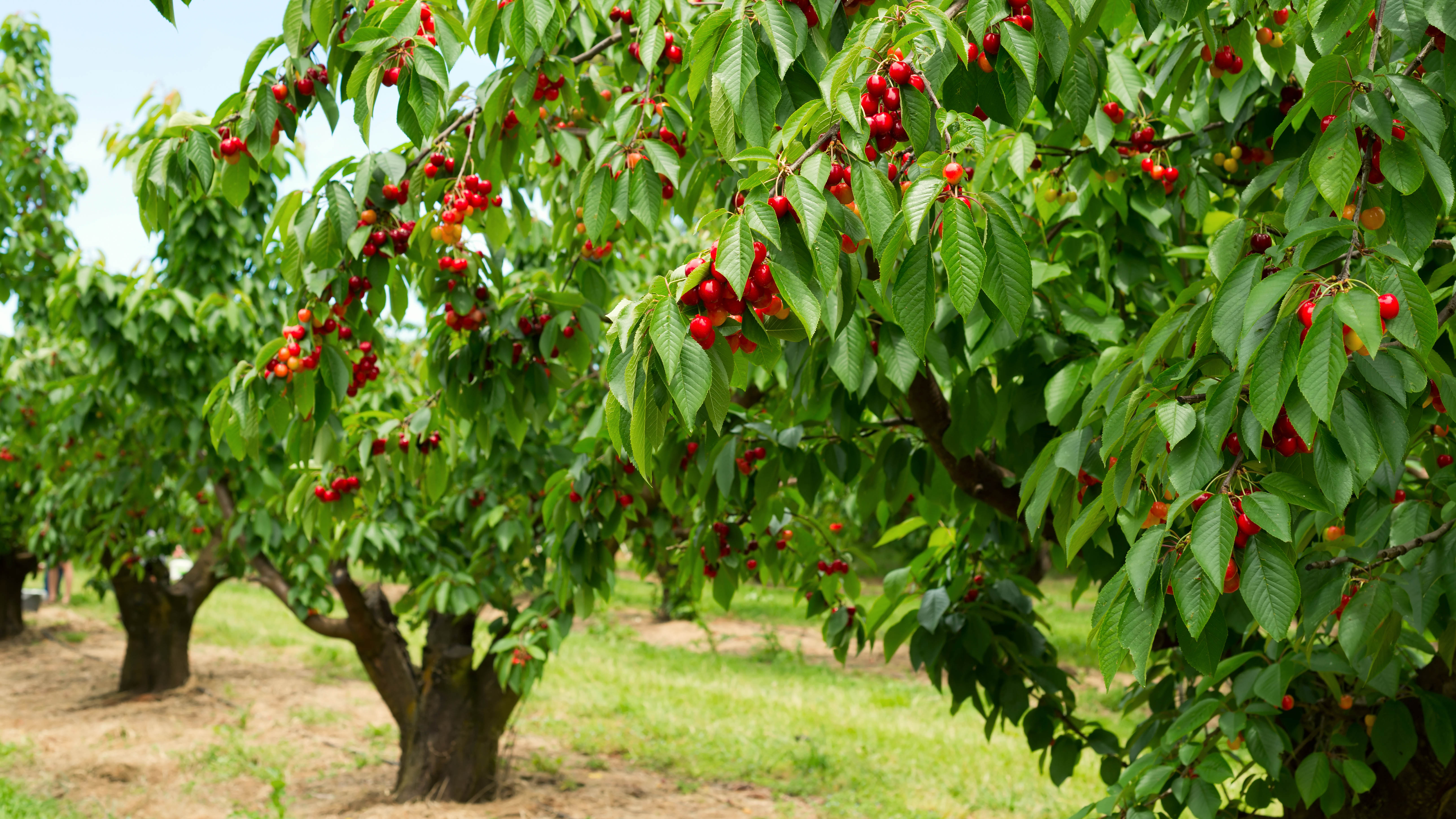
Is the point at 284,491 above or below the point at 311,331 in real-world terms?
below

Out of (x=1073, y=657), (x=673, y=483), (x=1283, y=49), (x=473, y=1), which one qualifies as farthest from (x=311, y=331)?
(x=1073, y=657)

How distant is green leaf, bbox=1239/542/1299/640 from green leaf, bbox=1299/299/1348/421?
0.45 feet

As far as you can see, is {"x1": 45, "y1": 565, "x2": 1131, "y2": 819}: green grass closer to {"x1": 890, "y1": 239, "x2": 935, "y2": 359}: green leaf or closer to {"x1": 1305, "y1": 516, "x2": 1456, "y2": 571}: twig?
{"x1": 1305, "y1": 516, "x2": 1456, "y2": 571}: twig

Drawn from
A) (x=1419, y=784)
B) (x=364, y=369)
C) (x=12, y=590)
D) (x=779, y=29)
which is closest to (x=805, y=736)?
(x=1419, y=784)

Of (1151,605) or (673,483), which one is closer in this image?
(1151,605)

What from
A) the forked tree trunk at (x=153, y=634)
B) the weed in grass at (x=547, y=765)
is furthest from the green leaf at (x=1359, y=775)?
the forked tree trunk at (x=153, y=634)

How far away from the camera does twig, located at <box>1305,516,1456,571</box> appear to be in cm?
146

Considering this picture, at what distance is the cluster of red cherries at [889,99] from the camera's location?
113cm

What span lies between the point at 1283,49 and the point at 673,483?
1648 millimetres

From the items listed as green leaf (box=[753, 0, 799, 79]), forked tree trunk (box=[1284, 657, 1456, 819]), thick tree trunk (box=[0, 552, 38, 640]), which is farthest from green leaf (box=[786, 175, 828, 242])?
thick tree trunk (box=[0, 552, 38, 640])

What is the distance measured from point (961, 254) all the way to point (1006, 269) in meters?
0.10

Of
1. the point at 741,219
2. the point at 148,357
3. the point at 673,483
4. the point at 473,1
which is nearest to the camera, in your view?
the point at 741,219

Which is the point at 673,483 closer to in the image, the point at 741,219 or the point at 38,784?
the point at 741,219

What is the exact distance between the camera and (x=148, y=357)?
473cm
